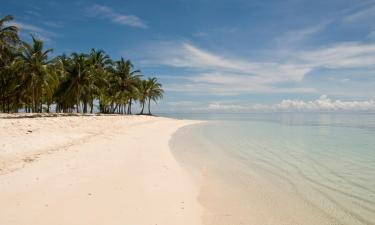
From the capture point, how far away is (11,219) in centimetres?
404

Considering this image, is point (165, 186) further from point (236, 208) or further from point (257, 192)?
point (257, 192)

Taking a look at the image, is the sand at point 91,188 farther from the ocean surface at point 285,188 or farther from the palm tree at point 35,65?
the palm tree at point 35,65

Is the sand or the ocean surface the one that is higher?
the sand

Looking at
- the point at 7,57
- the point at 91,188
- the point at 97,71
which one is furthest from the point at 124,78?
the point at 91,188

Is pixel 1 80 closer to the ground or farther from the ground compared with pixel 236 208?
farther from the ground

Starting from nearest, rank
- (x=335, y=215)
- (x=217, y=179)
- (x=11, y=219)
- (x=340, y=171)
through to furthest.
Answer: (x=11, y=219) → (x=335, y=215) → (x=217, y=179) → (x=340, y=171)

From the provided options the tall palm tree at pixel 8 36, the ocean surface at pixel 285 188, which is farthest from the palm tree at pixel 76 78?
the ocean surface at pixel 285 188

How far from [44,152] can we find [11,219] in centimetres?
557

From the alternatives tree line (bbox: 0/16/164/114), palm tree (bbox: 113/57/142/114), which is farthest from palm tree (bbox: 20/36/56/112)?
palm tree (bbox: 113/57/142/114)

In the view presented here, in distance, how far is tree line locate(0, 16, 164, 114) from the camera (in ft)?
98.0

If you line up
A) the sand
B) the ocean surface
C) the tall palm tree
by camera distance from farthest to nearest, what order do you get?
the tall palm tree
the ocean surface
the sand

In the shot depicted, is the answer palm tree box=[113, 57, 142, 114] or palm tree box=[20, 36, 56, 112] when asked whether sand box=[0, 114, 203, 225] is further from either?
palm tree box=[113, 57, 142, 114]

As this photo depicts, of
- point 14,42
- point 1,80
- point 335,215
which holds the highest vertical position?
point 14,42

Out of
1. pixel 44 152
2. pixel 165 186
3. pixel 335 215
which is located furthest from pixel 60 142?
pixel 335 215
